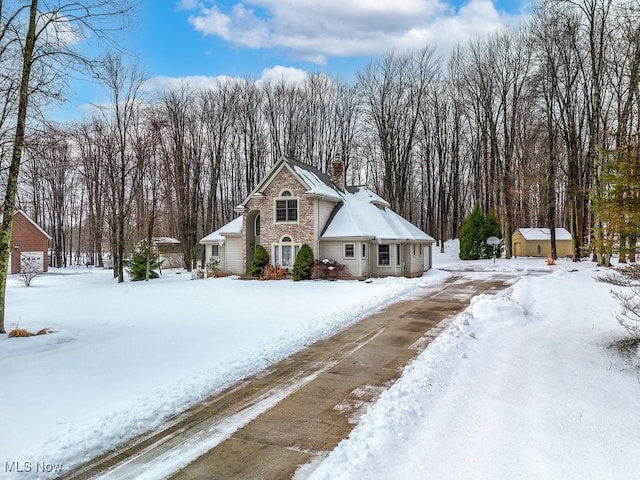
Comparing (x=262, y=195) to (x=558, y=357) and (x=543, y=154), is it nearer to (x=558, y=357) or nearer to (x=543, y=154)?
(x=558, y=357)

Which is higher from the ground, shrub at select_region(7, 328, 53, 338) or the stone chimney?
the stone chimney

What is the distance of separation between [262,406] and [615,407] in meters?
4.59

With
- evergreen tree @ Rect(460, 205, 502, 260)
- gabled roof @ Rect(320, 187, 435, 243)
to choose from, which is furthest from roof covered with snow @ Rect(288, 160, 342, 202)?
evergreen tree @ Rect(460, 205, 502, 260)

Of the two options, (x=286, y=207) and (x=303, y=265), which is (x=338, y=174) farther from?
(x=303, y=265)

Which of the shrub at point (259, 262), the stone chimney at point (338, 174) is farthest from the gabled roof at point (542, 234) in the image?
the shrub at point (259, 262)

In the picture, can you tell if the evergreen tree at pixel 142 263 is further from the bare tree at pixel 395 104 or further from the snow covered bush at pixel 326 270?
the bare tree at pixel 395 104

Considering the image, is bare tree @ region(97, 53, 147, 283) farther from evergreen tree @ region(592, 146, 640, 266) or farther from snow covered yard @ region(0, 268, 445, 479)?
evergreen tree @ region(592, 146, 640, 266)

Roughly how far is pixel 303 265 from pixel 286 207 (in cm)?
374

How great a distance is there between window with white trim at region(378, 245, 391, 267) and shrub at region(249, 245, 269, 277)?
6.51 metres

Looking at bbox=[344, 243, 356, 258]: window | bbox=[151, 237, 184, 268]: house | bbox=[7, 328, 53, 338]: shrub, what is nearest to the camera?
bbox=[7, 328, 53, 338]: shrub

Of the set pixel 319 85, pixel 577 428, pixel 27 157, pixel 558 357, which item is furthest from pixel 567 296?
pixel 319 85

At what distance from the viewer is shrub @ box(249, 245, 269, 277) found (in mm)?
23281

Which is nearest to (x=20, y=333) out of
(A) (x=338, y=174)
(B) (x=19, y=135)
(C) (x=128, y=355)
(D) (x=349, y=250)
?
(C) (x=128, y=355)

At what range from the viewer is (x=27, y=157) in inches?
404
